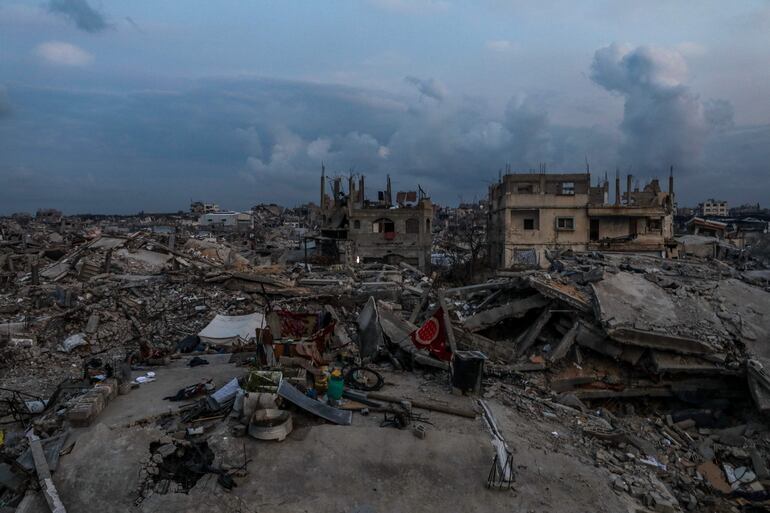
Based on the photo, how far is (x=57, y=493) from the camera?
5.09 metres

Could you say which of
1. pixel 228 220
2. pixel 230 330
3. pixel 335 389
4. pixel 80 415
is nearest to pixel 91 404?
pixel 80 415

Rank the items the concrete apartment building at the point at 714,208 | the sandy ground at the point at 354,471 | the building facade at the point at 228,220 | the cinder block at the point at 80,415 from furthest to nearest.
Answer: the concrete apartment building at the point at 714,208, the building facade at the point at 228,220, the cinder block at the point at 80,415, the sandy ground at the point at 354,471

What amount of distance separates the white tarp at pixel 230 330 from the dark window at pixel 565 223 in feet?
69.1

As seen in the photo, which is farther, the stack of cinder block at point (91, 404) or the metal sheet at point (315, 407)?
the metal sheet at point (315, 407)

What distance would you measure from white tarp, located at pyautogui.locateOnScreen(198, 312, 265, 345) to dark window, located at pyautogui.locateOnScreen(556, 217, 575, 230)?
2106 centimetres

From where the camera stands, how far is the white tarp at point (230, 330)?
12312 millimetres

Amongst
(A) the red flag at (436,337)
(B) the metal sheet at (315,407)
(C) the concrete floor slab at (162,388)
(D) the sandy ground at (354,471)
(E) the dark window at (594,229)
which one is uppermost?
(E) the dark window at (594,229)

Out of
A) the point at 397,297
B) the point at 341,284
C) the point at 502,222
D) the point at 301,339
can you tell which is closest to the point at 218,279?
the point at 341,284

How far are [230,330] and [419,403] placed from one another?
22.4ft

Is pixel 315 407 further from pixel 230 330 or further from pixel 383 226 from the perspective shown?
pixel 383 226

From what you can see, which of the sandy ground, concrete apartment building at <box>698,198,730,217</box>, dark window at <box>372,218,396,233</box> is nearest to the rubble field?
the sandy ground

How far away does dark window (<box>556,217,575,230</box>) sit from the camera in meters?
29.2

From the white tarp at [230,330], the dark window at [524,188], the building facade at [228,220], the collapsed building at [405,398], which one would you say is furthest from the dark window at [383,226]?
the building facade at [228,220]

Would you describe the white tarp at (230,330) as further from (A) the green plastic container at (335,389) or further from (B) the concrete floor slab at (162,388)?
(A) the green plastic container at (335,389)
